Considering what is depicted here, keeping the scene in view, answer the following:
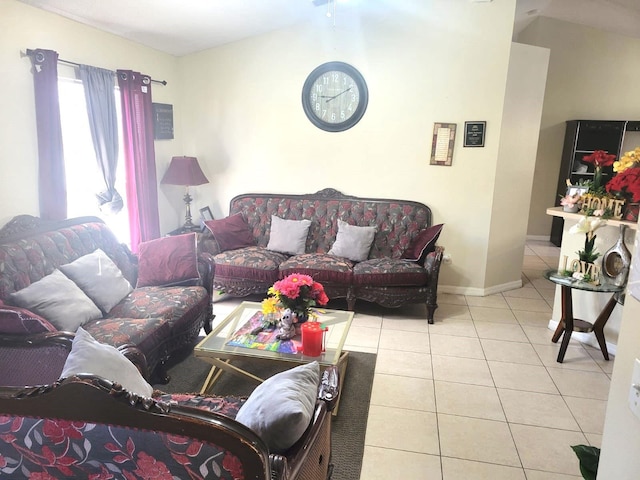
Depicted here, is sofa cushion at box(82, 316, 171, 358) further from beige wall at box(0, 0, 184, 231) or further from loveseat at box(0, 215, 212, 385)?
beige wall at box(0, 0, 184, 231)

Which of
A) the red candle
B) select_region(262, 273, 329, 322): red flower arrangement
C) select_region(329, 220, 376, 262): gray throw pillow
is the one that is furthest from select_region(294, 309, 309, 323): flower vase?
select_region(329, 220, 376, 262): gray throw pillow

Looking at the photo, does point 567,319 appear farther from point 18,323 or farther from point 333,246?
point 18,323

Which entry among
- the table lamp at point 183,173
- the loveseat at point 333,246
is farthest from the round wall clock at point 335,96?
the table lamp at point 183,173

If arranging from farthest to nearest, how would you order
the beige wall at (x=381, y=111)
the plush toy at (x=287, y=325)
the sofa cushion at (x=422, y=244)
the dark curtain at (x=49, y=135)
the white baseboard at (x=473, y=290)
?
the white baseboard at (x=473, y=290)
the beige wall at (x=381, y=111)
the sofa cushion at (x=422, y=244)
the dark curtain at (x=49, y=135)
the plush toy at (x=287, y=325)

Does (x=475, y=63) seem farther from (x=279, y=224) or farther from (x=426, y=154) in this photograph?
(x=279, y=224)

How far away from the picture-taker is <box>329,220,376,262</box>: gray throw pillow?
166 inches

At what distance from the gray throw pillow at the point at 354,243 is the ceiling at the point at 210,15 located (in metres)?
2.06

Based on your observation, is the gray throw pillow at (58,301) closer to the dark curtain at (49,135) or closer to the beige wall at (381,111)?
the dark curtain at (49,135)

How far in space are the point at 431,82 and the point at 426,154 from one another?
674 millimetres

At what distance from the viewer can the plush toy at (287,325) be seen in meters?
2.67

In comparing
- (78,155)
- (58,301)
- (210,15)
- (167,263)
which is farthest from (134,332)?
(210,15)

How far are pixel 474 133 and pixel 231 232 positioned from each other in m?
2.54

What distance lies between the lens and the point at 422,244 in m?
4.06

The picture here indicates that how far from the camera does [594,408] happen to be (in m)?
2.67
